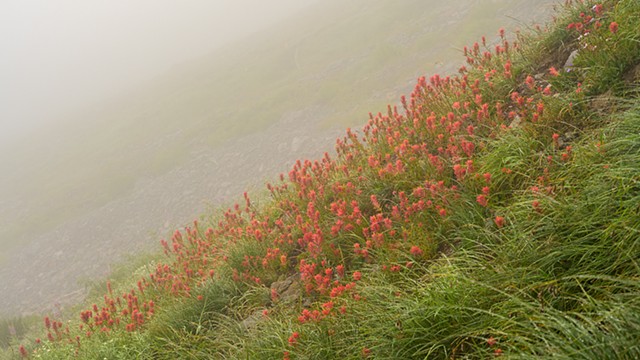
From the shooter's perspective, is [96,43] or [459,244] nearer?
[459,244]

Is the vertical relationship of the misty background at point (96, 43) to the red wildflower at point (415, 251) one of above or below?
above

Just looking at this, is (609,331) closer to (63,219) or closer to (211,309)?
(211,309)

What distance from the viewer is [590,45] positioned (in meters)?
5.25

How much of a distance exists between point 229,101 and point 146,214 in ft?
57.3

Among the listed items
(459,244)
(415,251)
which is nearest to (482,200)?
(459,244)

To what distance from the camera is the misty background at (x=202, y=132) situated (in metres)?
23.7

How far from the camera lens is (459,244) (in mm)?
4121

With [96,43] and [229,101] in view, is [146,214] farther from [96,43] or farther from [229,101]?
[96,43]

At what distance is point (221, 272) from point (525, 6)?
28.7 metres

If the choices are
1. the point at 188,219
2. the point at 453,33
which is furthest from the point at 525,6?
the point at 188,219

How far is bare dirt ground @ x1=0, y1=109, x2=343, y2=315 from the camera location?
21.1 metres

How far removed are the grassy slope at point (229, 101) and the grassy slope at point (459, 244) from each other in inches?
757

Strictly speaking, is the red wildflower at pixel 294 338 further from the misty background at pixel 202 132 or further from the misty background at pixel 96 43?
the misty background at pixel 96 43

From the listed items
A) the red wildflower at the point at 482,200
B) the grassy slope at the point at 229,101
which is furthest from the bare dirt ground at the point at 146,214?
the red wildflower at the point at 482,200
